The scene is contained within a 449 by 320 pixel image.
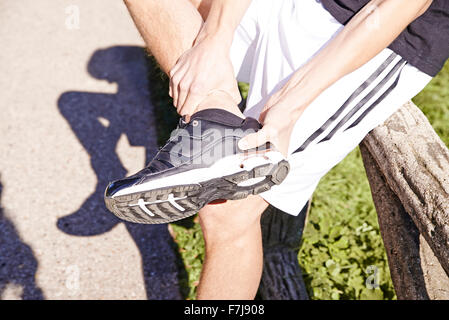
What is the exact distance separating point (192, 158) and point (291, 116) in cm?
36

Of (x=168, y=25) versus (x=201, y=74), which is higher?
(x=168, y=25)

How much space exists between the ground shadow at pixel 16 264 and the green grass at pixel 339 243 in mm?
769

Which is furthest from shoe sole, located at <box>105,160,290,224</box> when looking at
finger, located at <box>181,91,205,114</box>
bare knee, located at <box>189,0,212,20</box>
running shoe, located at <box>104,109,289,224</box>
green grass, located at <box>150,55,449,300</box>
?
green grass, located at <box>150,55,449,300</box>

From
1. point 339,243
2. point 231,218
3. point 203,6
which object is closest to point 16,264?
point 231,218

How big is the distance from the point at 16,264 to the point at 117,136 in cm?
125

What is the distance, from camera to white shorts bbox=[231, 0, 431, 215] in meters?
1.73

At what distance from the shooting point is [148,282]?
255cm

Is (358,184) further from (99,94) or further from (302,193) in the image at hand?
(99,94)

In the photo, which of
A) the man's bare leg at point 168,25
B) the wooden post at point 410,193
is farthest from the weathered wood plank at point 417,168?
the man's bare leg at point 168,25

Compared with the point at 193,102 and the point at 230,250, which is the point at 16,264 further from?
the point at 193,102

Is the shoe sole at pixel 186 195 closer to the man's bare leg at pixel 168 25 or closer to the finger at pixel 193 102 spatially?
the finger at pixel 193 102

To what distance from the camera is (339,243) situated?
287 centimetres

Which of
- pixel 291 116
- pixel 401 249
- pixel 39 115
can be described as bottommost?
pixel 401 249

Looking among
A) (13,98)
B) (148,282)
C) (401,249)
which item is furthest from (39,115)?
(401,249)
